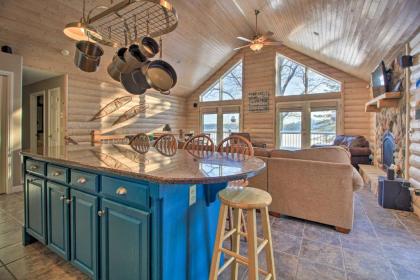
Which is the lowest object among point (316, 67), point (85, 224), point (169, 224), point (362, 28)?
point (85, 224)

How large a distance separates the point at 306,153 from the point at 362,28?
235cm

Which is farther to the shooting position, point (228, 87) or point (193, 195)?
point (228, 87)

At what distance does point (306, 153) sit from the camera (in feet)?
8.89

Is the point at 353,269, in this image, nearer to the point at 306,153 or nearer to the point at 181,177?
the point at 306,153

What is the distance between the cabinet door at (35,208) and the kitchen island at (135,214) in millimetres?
98

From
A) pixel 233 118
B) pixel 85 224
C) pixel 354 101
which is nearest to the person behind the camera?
pixel 85 224

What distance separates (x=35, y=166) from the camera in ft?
6.56

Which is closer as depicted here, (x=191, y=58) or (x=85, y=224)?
(x=85, y=224)

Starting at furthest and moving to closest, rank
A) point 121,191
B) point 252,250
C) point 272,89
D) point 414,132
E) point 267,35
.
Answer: point 272,89 → point 267,35 → point 414,132 → point 121,191 → point 252,250

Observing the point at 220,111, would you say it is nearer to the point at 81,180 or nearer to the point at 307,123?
the point at 307,123

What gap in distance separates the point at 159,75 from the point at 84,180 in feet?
3.79

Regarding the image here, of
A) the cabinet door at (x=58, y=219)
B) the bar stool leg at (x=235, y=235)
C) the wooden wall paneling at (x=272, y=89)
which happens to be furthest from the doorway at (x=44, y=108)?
the bar stool leg at (x=235, y=235)

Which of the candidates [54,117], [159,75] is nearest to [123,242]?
[159,75]

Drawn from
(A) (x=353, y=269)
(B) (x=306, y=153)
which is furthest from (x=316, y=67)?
(A) (x=353, y=269)
